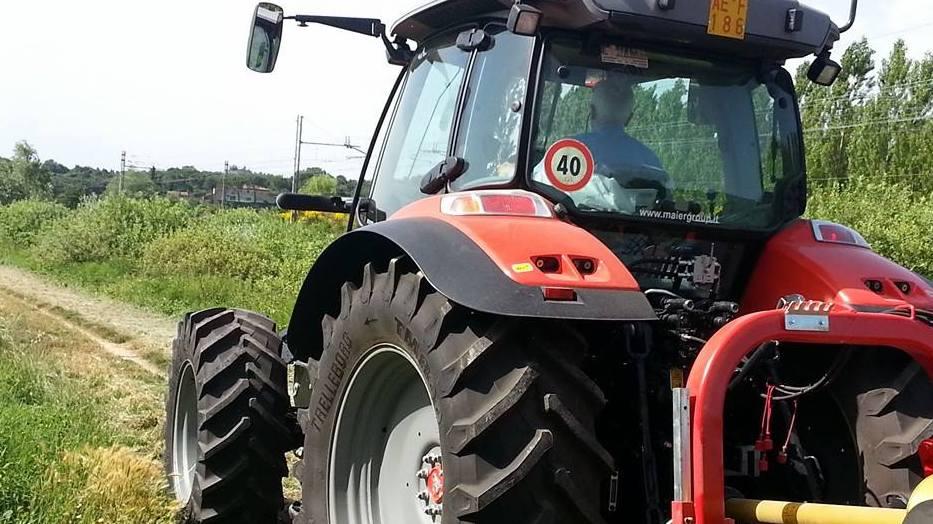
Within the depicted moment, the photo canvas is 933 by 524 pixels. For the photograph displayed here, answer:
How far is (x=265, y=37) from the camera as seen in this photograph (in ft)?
13.6

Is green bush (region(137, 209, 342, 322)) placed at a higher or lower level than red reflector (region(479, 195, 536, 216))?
lower

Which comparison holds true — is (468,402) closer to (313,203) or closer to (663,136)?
(663,136)

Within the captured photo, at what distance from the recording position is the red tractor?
7.75 feet

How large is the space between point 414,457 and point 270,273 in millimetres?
16417

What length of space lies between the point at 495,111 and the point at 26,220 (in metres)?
33.0

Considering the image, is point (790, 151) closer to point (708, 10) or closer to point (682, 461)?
point (708, 10)

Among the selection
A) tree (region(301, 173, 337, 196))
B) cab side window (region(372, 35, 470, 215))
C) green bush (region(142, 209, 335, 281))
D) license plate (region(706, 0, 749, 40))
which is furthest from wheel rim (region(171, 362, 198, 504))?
tree (region(301, 173, 337, 196))

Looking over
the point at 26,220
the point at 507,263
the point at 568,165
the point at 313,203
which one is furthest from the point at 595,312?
the point at 26,220

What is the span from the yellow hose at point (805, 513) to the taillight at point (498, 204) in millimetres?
1036

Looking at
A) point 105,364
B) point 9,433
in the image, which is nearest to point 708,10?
point 9,433

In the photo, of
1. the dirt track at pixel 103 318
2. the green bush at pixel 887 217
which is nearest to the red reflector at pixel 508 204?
the dirt track at pixel 103 318

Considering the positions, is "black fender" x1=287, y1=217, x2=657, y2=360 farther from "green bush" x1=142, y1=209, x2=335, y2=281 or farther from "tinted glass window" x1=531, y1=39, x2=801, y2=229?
"green bush" x1=142, y1=209, x2=335, y2=281

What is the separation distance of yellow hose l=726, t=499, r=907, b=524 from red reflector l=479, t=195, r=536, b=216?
104 cm

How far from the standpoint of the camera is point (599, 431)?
Result: 9.04 ft
